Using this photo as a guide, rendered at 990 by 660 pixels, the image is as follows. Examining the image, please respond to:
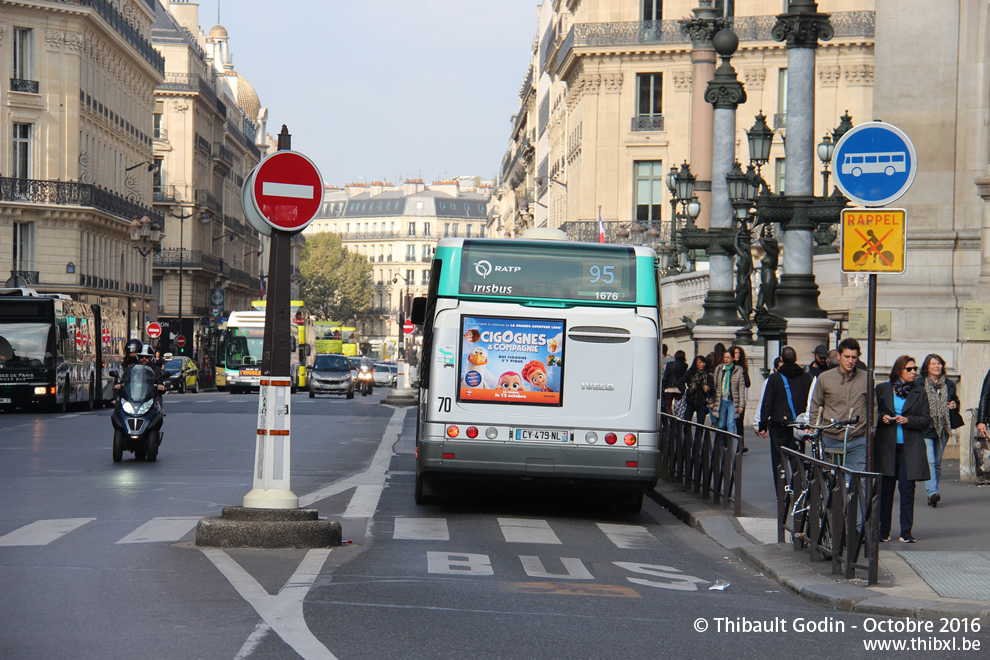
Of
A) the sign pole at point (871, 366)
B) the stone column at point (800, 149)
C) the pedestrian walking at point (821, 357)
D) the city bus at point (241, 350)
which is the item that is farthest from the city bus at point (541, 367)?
the city bus at point (241, 350)

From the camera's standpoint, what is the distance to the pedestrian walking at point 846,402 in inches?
Answer: 496

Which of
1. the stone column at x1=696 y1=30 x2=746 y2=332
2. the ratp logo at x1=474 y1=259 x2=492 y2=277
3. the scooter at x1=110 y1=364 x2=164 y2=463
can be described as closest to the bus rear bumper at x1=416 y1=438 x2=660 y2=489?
the ratp logo at x1=474 y1=259 x2=492 y2=277

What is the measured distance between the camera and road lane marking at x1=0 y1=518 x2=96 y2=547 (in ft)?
39.9

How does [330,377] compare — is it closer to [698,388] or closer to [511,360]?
[698,388]

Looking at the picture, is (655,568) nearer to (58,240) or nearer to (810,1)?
(810,1)

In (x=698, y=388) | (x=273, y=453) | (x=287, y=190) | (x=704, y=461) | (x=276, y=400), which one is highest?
(x=287, y=190)

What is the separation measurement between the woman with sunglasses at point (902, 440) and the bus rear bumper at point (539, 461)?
2645mm

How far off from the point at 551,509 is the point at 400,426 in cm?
1672

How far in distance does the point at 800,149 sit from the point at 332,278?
164210 millimetres

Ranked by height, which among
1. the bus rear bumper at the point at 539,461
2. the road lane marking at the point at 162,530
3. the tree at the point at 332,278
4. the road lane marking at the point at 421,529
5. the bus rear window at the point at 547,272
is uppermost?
the tree at the point at 332,278

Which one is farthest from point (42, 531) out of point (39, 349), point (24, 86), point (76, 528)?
point (24, 86)

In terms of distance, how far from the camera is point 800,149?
24531mm

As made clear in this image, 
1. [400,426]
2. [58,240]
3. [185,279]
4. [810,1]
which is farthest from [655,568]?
[185,279]

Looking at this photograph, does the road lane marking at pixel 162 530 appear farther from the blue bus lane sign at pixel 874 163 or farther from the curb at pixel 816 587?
the blue bus lane sign at pixel 874 163
